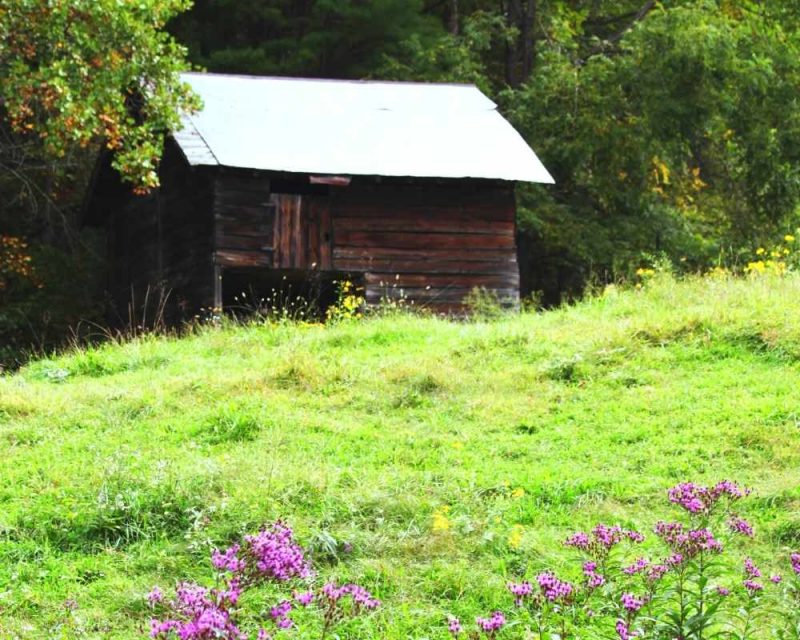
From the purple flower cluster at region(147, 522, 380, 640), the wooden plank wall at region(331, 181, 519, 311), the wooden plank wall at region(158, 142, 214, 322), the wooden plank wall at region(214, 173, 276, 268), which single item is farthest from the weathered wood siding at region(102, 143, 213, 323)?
the purple flower cluster at region(147, 522, 380, 640)

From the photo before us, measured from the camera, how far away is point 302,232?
66.7ft

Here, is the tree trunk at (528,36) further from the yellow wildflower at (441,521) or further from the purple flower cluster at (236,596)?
the purple flower cluster at (236,596)

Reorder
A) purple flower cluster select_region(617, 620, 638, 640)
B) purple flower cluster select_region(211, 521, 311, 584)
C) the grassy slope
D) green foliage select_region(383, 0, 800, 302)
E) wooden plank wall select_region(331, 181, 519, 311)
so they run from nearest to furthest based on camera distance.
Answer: purple flower cluster select_region(617, 620, 638, 640), purple flower cluster select_region(211, 521, 311, 584), the grassy slope, wooden plank wall select_region(331, 181, 519, 311), green foliage select_region(383, 0, 800, 302)

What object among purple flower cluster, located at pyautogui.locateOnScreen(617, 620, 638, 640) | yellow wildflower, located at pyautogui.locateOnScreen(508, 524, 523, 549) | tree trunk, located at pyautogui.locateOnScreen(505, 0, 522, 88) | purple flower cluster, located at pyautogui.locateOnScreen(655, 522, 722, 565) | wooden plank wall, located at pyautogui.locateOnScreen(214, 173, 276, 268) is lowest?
yellow wildflower, located at pyautogui.locateOnScreen(508, 524, 523, 549)

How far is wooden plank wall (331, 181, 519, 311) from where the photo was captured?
20609 mm

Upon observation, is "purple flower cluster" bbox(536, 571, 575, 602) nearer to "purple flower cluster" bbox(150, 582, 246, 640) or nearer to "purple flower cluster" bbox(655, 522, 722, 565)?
"purple flower cluster" bbox(655, 522, 722, 565)

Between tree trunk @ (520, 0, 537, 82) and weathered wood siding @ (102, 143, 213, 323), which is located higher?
tree trunk @ (520, 0, 537, 82)

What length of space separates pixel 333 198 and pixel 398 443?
11509mm

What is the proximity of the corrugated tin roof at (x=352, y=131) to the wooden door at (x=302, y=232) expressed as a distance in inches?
33.8

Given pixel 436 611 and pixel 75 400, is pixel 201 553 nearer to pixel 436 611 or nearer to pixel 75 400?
pixel 436 611

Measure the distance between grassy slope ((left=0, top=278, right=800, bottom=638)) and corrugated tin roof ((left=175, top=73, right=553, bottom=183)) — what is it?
6.21 meters

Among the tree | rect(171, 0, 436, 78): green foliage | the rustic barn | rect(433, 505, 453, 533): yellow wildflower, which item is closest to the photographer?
rect(433, 505, 453, 533): yellow wildflower

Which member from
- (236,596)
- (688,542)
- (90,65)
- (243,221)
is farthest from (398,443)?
(243,221)

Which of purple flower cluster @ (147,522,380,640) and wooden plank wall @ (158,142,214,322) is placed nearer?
purple flower cluster @ (147,522,380,640)
